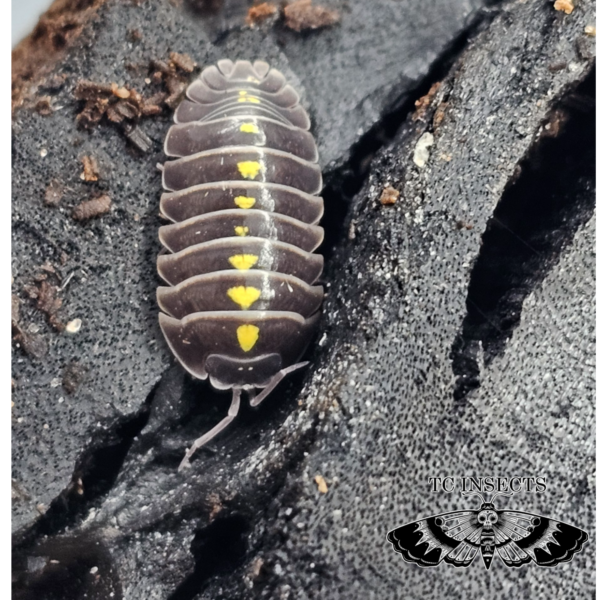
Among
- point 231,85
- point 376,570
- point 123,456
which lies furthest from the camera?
point 231,85

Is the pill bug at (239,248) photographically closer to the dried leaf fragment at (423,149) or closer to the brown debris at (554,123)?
the dried leaf fragment at (423,149)

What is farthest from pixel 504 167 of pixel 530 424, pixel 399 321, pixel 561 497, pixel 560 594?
pixel 560 594

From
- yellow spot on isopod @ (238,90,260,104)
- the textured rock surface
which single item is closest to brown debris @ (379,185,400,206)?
the textured rock surface

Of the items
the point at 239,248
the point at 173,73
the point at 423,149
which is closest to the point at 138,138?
the point at 173,73

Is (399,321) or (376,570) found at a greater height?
(399,321)

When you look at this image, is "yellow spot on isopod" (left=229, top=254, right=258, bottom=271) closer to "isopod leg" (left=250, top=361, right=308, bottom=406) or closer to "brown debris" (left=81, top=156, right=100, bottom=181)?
"isopod leg" (left=250, top=361, right=308, bottom=406)

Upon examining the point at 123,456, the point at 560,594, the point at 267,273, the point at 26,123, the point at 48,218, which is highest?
the point at 26,123

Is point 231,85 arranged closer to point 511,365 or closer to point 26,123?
point 26,123

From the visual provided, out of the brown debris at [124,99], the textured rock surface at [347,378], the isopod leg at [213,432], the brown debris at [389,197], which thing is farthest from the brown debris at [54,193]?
the brown debris at [389,197]
